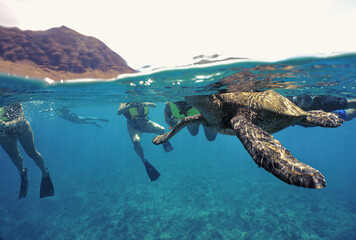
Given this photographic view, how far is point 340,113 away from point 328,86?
177cm

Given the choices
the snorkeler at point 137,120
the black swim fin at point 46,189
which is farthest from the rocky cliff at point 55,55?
the black swim fin at point 46,189

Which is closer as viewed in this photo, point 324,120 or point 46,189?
point 324,120

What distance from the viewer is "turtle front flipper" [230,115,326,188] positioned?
7.07 feet

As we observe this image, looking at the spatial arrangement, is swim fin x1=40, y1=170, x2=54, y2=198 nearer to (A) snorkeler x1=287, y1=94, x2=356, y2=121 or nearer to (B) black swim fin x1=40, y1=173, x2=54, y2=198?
(B) black swim fin x1=40, y1=173, x2=54, y2=198

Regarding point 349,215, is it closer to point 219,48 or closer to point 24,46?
point 219,48

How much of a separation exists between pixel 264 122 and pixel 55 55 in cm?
670

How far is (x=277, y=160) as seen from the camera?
8.35 feet

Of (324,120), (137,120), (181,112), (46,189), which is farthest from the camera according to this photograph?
(137,120)

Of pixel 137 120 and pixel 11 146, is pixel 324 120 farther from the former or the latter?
pixel 11 146

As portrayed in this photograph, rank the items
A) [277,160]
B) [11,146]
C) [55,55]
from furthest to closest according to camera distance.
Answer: [11,146] → [55,55] → [277,160]

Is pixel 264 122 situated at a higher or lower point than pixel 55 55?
lower

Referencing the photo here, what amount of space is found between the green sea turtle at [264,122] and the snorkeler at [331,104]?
5528mm

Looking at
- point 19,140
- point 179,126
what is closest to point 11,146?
point 19,140

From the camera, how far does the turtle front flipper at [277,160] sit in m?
2.16
